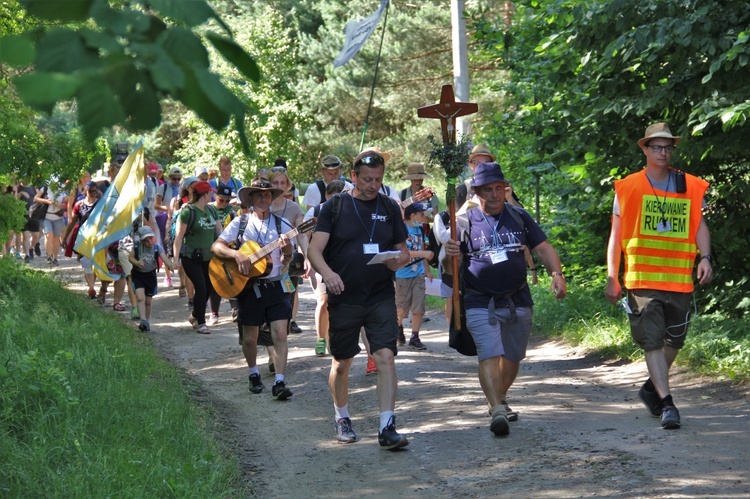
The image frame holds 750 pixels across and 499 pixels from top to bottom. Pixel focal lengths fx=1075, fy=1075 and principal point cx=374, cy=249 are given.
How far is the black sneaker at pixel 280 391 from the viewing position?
9531 mm

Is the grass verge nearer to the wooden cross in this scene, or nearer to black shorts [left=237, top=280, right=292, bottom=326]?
black shorts [left=237, top=280, right=292, bottom=326]

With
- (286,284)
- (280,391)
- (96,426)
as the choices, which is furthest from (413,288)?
(96,426)

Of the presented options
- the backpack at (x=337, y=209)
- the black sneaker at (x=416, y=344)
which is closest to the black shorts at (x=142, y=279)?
the black sneaker at (x=416, y=344)

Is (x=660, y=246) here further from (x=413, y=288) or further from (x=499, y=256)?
(x=413, y=288)

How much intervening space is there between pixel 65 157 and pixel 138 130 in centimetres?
1018

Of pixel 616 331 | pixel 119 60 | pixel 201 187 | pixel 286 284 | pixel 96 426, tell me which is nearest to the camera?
pixel 119 60

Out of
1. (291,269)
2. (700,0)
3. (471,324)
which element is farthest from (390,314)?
(700,0)

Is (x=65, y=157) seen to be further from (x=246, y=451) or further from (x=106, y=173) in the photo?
(x=106, y=173)

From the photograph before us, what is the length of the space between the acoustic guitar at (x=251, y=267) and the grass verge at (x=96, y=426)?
0.97 m

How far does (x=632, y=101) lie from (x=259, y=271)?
3837mm

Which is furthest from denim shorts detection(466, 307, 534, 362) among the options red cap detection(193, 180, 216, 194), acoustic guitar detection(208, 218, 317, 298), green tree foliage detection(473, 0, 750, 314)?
red cap detection(193, 180, 216, 194)

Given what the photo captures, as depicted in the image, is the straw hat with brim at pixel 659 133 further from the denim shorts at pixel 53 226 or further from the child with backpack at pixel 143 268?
the denim shorts at pixel 53 226

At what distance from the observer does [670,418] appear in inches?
294

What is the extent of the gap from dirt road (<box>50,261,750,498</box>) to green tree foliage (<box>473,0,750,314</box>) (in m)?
1.74
